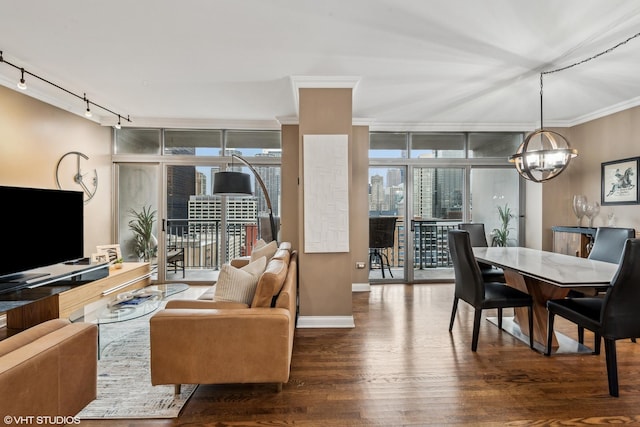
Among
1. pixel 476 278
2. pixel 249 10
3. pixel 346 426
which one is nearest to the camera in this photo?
pixel 346 426

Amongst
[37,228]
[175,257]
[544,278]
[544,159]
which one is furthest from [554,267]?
[175,257]

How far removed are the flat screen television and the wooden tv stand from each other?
14.4 inches

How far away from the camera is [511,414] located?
1.87m

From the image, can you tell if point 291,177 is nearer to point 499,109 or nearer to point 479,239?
point 479,239

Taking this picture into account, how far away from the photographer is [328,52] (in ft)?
9.00

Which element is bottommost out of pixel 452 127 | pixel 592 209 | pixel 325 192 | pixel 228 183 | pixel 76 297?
pixel 76 297

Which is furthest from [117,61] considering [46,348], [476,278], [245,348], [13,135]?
[476,278]

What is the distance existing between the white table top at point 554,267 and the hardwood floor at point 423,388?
0.74 metres

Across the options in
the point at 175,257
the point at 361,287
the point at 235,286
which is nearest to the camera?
the point at 235,286

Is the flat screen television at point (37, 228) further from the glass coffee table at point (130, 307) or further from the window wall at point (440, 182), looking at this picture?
the window wall at point (440, 182)

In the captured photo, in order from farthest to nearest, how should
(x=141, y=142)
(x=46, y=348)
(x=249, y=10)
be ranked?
(x=141, y=142) → (x=249, y=10) → (x=46, y=348)

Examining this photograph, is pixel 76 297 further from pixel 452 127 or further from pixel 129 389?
pixel 452 127

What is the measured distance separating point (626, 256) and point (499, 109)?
295cm

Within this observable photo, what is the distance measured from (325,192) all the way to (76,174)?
3.58m
